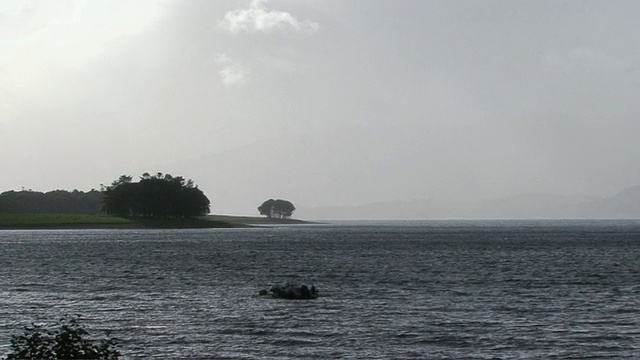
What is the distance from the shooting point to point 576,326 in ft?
166

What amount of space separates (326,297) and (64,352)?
154 ft

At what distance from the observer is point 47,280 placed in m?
87.1

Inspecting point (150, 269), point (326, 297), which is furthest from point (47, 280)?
point (326, 297)

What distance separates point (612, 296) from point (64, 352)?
55212 millimetres

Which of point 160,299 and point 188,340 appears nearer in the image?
point 188,340

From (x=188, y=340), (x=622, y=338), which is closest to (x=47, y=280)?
(x=188, y=340)

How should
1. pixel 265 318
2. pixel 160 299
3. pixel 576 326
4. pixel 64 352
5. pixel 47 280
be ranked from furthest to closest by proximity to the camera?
pixel 47 280
pixel 160 299
pixel 265 318
pixel 576 326
pixel 64 352

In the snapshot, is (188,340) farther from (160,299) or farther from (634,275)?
(634,275)

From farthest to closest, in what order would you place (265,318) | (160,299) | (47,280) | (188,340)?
(47,280)
(160,299)
(265,318)
(188,340)

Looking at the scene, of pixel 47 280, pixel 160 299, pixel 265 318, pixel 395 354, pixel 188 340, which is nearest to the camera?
pixel 395 354

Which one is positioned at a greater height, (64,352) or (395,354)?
(64,352)

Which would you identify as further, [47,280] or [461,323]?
[47,280]

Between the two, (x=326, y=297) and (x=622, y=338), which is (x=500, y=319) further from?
(x=326, y=297)

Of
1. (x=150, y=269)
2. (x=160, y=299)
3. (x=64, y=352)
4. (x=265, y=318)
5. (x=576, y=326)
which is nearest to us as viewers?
(x=64, y=352)
